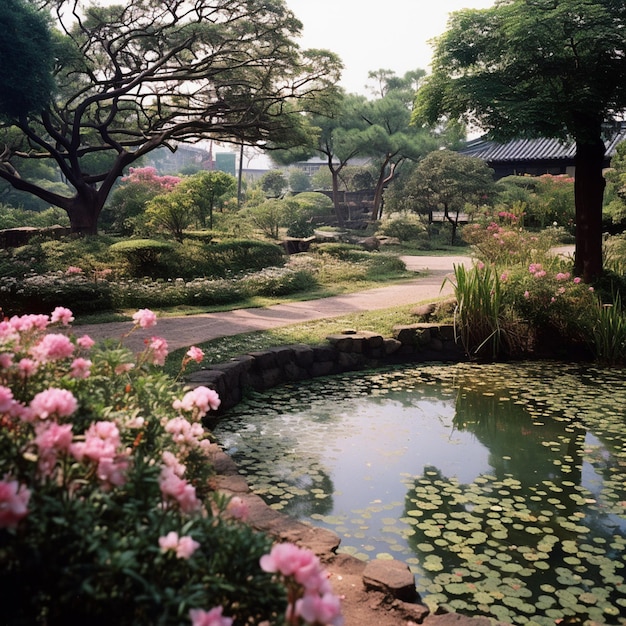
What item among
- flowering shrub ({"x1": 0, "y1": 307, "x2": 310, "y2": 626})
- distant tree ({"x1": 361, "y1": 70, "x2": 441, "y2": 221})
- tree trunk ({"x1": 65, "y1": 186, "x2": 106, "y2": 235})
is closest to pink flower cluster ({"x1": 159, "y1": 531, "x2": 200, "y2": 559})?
flowering shrub ({"x1": 0, "y1": 307, "x2": 310, "y2": 626})

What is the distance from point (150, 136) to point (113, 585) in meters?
16.2

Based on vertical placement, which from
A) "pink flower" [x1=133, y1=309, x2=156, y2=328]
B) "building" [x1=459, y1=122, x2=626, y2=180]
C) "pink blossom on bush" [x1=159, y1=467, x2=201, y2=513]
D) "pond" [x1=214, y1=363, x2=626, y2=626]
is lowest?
"pond" [x1=214, y1=363, x2=626, y2=626]

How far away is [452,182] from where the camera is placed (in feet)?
65.3

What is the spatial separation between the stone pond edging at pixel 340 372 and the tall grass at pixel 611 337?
4.35 feet

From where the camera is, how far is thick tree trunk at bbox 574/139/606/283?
26.9ft

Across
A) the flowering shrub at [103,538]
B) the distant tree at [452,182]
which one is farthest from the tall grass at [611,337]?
the distant tree at [452,182]

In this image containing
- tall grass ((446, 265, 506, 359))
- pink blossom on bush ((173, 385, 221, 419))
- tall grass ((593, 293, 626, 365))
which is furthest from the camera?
tall grass ((446, 265, 506, 359))

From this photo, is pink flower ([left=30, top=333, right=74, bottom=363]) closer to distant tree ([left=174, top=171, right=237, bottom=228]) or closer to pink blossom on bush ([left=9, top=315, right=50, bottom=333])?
pink blossom on bush ([left=9, top=315, right=50, bottom=333])

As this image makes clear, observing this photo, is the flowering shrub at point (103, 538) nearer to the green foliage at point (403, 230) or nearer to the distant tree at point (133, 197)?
the distant tree at point (133, 197)

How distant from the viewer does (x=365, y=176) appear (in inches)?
1452

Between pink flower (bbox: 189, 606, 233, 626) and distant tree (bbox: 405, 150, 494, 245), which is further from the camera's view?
distant tree (bbox: 405, 150, 494, 245)

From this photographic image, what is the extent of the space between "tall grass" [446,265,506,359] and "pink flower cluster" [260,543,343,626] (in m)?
5.72

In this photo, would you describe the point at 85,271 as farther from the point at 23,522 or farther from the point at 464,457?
the point at 23,522

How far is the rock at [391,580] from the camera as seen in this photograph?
8.19 feet
